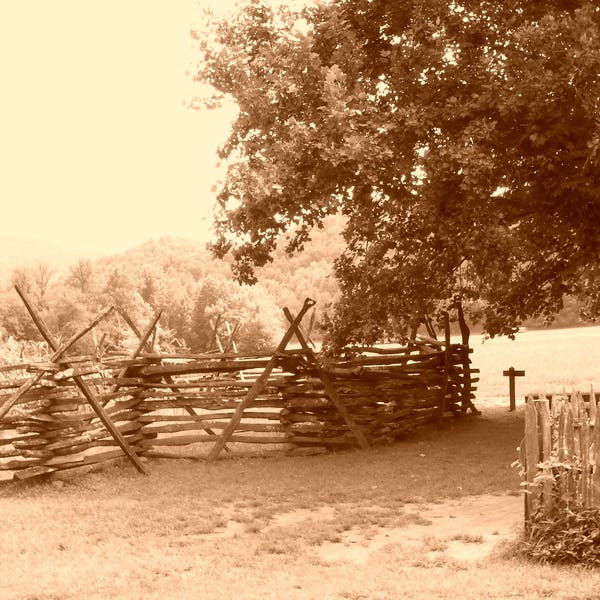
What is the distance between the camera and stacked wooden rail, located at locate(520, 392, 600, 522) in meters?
7.71

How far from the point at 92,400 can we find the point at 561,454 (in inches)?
286

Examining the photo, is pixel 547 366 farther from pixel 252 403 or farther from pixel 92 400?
pixel 92 400

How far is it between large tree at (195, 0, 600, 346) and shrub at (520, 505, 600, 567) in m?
5.52

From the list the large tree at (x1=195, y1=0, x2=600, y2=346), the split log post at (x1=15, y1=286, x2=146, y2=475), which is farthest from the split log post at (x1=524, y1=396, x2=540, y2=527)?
the split log post at (x1=15, y1=286, x2=146, y2=475)

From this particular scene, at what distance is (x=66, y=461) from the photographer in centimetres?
1332

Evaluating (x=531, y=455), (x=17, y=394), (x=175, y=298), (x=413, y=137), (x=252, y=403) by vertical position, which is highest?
(x=413, y=137)

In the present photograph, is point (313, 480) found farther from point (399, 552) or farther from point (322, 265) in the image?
point (322, 265)

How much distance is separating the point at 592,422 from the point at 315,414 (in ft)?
26.4

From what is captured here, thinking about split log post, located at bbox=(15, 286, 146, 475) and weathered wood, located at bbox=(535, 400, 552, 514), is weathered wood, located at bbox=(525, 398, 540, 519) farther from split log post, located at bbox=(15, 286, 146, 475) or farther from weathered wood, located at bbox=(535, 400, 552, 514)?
split log post, located at bbox=(15, 286, 146, 475)

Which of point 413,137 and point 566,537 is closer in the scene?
point 566,537

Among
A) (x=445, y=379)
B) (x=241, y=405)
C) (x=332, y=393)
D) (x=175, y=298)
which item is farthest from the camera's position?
(x=175, y=298)

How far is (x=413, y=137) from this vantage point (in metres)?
13.5

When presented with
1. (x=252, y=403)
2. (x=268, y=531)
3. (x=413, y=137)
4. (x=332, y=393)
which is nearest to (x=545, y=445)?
(x=268, y=531)

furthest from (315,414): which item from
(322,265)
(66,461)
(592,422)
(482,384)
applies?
(322,265)
